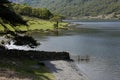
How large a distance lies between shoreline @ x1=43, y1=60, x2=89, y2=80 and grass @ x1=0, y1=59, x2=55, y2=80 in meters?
1.75

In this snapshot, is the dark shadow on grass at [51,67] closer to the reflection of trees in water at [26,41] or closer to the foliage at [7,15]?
the reflection of trees in water at [26,41]

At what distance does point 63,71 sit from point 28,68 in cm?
722

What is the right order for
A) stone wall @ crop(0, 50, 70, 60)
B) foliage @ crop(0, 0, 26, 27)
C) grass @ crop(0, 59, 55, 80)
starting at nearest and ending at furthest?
grass @ crop(0, 59, 55, 80) < foliage @ crop(0, 0, 26, 27) < stone wall @ crop(0, 50, 70, 60)

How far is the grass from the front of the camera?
50.9 m

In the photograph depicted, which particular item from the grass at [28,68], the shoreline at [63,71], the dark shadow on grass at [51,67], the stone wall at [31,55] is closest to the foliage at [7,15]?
the stone wall at [31,55]

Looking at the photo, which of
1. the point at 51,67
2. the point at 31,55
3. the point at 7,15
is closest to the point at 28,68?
the point at 51,67

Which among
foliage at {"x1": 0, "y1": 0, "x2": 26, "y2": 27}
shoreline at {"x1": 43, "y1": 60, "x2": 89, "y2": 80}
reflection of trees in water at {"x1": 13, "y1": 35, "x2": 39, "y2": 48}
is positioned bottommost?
shoreline at {"x1": 43, "y1": 60, "x2": 89, "y2": 80}

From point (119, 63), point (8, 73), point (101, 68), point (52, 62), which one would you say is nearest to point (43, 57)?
point (52, 62)

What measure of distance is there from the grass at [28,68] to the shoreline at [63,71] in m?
1.75

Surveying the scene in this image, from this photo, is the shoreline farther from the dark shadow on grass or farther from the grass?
the grass

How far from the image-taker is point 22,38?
71.4 meters

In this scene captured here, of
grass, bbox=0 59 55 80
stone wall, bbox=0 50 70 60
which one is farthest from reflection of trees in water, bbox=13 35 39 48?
grass, bbox=0 59 55 80

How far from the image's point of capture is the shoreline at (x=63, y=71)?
180 ft

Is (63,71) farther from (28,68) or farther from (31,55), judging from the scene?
(31,55)
